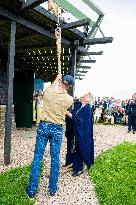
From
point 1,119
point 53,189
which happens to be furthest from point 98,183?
point 1,119

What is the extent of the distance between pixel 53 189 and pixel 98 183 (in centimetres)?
126

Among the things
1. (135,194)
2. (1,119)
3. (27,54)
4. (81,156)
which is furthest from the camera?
(27,54)

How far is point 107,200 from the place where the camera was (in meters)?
6.35

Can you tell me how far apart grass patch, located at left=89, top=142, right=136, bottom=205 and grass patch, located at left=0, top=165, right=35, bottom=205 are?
1303 mm

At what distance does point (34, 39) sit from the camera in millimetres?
11703

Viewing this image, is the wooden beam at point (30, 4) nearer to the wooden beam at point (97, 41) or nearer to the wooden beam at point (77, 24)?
the wooden beam at point (77, 24)

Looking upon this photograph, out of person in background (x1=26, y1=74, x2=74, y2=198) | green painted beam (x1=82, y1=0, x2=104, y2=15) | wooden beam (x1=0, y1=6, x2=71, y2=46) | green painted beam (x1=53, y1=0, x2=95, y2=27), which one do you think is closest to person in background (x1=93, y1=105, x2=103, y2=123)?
green painted beam (x1=82, y1=0, x2=104, y2=15)

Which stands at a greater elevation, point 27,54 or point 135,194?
point 27,54

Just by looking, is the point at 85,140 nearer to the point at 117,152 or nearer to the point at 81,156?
the point at 81,156

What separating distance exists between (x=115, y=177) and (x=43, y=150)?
2380 millimetres

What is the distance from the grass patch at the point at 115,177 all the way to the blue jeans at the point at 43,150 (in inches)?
36.1

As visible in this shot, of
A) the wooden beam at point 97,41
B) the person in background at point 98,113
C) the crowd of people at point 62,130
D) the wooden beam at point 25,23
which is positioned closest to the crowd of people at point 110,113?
the person in background at point 98,113

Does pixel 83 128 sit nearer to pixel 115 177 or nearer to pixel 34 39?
pixel 115 177

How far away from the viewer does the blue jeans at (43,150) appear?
6.24 meters
